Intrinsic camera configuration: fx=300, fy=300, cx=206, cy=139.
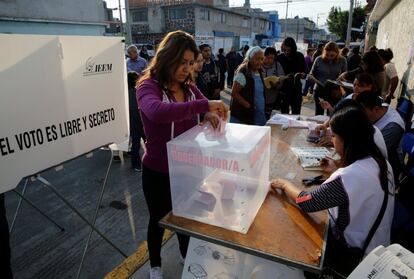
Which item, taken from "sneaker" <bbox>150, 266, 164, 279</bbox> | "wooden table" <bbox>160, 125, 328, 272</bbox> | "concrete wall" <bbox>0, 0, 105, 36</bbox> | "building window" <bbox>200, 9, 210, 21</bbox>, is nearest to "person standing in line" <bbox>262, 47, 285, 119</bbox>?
"wooden table" <bbox>160, 125, 328, 272</bbox>

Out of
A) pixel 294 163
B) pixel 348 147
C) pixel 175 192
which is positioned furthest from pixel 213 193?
pixel 294 163

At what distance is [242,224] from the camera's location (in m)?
1.48

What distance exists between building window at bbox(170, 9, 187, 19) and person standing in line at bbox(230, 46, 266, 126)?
1267 inches

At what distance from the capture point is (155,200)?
2010 millimetres

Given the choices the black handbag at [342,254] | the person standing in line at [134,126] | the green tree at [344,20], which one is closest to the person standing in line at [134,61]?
the person standing in line at [134,126]

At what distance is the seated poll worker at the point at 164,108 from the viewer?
63.4 inches

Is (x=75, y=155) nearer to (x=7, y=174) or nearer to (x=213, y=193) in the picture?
(x=7, y=174)

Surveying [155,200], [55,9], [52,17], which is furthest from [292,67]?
[55,9]

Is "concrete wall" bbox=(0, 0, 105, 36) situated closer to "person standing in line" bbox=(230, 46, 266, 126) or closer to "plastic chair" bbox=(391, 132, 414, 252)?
"person standing in line" bbox=(230, 46, 266, 126)

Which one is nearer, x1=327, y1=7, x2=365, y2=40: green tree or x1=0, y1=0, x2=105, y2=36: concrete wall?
x1=0, y1=0, x2=105, y2=36: concrete wall

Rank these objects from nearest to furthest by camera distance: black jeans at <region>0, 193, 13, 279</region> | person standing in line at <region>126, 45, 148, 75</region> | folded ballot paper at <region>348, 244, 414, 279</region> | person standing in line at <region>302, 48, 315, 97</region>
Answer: folded ballot paper at <region>348, 244, 414, 279</region>, black jeans at <region>0, 193, 13, 279</region>, person standing in line at <region>126, 45, 148, 75</region>, person standing in line at <region>302, 48, 315, 97</region>

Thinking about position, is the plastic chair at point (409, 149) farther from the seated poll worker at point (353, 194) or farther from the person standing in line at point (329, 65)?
the person standing in line at point (329, 65)

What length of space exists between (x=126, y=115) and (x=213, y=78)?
4700mm

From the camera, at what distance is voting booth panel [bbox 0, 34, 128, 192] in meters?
1.53
